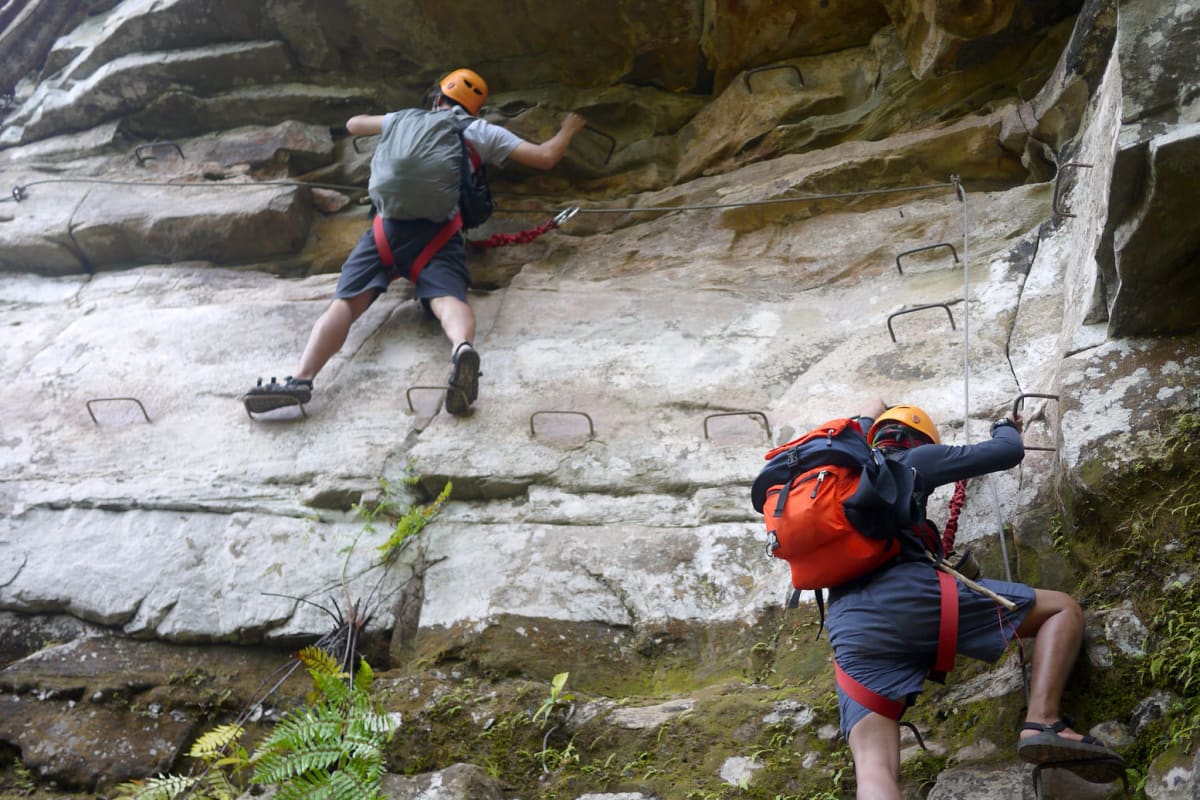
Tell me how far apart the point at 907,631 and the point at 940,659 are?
16 centimetres

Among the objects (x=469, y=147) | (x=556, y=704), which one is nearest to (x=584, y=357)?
(x=469, y=147)

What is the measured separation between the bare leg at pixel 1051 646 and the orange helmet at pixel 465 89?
547 cm

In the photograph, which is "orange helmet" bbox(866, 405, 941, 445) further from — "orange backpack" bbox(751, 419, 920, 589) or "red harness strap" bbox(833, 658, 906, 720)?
"red harness strap" bbox(833, 658, 906, 720)

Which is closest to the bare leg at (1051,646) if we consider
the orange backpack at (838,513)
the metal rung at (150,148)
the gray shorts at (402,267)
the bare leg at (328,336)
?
the orange backpack at (838,513)

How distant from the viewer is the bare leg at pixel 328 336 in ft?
21.6

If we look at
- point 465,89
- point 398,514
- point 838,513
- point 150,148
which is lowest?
point 398,514

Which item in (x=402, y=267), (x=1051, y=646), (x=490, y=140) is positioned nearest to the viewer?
(x=1051, y=646)

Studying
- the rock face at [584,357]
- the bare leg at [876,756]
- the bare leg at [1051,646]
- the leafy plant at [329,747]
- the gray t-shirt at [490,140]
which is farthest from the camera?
the gray t-shirt at [490,140]

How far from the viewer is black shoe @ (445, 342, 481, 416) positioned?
20.1 feet

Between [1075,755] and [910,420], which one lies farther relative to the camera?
[910,420]

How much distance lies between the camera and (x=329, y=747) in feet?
13.7

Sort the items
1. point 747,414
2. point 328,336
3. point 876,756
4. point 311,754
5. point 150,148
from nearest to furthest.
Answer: point 876,756, point 311,754, point 747,414, point 328,336, point 150,148

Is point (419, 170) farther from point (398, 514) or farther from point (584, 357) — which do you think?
point (398, 514)

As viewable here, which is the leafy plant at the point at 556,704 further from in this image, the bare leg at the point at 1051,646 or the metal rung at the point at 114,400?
the metal rung at the point at 114,400
